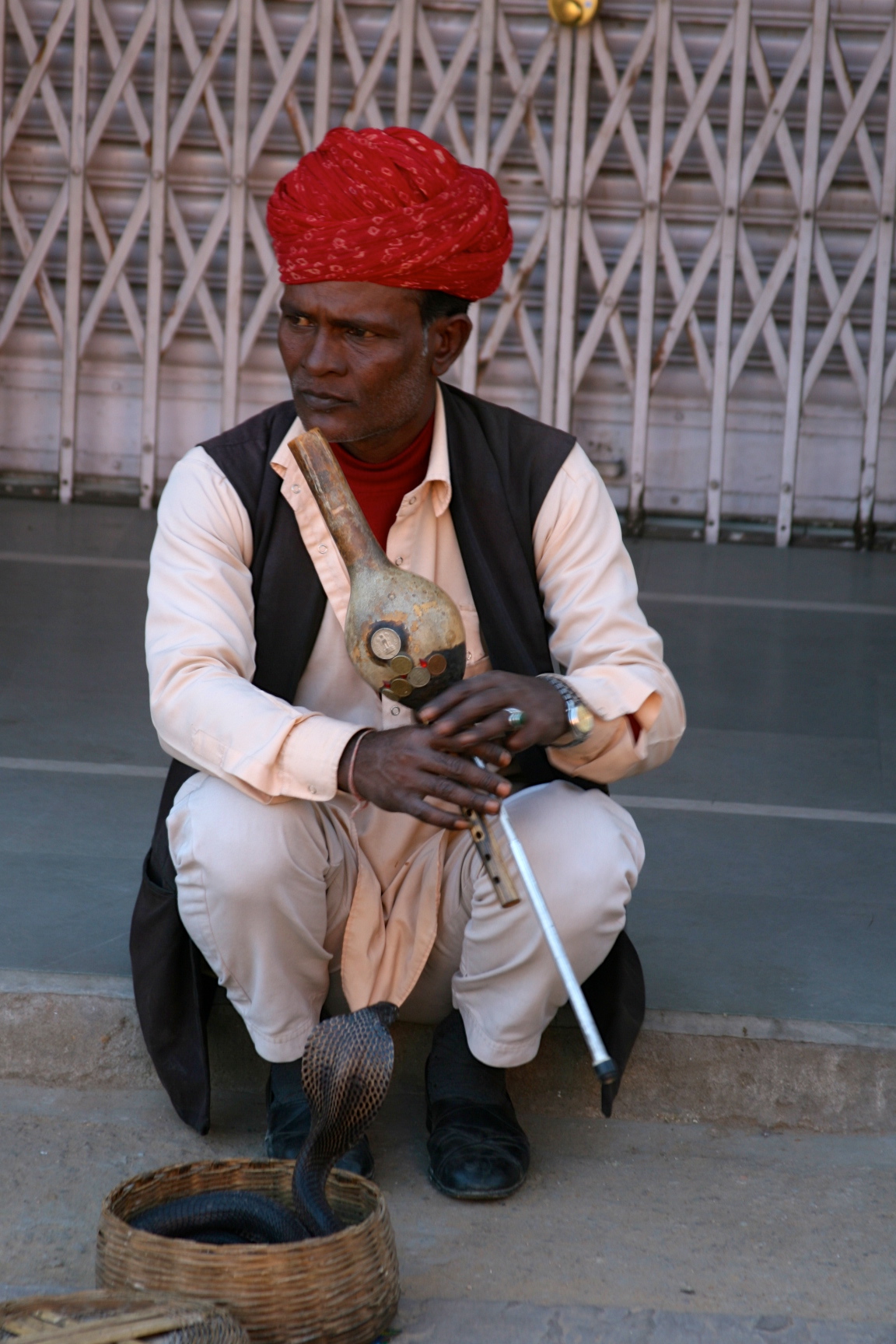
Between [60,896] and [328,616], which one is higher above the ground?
[328,616]

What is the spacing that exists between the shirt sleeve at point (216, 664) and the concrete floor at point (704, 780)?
0.60 metres

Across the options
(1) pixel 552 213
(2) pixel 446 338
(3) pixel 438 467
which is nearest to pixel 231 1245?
(3) pixel 438 467

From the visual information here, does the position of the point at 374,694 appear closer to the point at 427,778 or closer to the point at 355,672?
the point at 355,672

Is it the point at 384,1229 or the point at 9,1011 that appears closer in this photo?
the point at 384,1229

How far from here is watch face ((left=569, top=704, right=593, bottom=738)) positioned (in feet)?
6.40

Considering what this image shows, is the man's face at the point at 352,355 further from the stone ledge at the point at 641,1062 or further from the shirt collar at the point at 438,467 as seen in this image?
the stone ledge at the point at 641,1062

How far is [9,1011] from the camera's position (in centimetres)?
233

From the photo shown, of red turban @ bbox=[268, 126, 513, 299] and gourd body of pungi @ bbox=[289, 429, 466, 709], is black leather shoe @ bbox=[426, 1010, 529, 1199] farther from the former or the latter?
red turban @ bbox=[268, 126, 513, 299]

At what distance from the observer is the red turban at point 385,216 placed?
2.05 m

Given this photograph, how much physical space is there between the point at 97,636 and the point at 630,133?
3252 millimetres

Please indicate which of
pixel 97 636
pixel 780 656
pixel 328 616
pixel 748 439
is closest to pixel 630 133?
pixel 748 439

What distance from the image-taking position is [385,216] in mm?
2051

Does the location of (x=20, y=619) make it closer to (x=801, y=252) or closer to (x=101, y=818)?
(x=101, y=818)

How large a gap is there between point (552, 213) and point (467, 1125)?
16.9 ft
